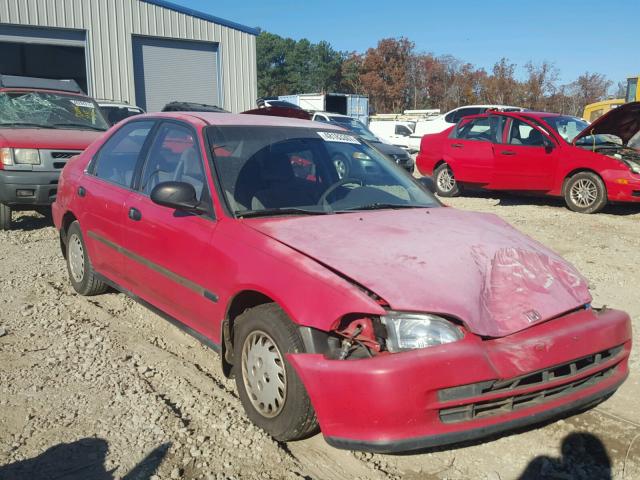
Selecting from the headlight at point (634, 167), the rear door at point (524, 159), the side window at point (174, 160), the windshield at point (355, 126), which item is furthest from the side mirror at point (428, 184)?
the windshield at point (355, 126)

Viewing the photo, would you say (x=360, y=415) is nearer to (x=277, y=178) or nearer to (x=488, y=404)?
(x=488, y=404)

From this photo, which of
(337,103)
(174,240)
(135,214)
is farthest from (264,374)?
(337,103)

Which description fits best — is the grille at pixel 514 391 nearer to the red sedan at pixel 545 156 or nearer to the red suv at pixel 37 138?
the red suv at pixel 37 138

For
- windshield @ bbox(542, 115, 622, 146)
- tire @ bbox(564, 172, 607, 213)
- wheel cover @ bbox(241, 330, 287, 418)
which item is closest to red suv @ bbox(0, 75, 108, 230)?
wheel cover @ bbox(241, 330, 287, 418)

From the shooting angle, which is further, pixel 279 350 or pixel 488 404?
Result: pixel 279 350

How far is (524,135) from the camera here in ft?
33.6

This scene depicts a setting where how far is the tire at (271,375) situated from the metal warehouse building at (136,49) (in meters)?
18.2

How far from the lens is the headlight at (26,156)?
746 cm

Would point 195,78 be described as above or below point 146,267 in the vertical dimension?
above

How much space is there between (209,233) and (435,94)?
44.1m

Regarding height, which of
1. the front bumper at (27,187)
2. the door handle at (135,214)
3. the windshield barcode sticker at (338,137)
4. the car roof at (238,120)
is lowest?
the front bumper at (27,187)

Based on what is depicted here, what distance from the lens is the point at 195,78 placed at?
71.1 ft

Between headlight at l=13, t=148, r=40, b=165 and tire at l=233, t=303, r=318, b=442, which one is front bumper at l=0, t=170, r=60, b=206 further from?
tire at l=233, t=303, r=318, b=442

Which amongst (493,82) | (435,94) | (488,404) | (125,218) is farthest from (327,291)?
(435,94)
